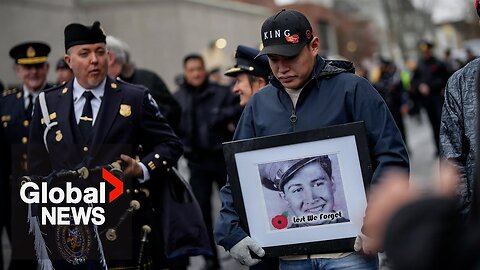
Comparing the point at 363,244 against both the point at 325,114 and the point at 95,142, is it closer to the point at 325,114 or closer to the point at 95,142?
the point at 325,114

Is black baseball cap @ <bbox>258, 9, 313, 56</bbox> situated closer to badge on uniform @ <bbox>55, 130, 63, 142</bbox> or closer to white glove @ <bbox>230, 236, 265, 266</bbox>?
white glove @ <bbox>230, 236, 265, 266</bbox>

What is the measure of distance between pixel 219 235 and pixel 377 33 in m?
75.8

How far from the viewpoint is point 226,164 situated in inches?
168

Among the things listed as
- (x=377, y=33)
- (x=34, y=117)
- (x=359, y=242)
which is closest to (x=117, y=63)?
(x=34, y=117)

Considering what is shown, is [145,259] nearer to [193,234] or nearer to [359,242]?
[193,234]

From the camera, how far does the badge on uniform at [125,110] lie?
5246mm

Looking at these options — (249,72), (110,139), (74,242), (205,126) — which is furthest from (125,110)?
(205,126)

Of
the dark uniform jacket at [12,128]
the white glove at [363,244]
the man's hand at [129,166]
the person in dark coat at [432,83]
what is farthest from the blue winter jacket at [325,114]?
the person in dark coat at [432,83]

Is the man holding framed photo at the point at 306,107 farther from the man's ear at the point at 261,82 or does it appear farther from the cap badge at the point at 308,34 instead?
the man's ear at the point at 261,82

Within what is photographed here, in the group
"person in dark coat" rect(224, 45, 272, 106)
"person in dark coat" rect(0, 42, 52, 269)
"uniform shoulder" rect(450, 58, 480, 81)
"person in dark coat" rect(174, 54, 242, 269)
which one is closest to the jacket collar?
"uniform shoulder" rect(450, 58, 480, 81)

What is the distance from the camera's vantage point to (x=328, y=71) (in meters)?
4.27

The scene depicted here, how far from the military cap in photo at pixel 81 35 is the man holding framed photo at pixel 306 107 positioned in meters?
1.41

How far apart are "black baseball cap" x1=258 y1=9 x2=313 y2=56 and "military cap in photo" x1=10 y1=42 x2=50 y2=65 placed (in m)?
3.86

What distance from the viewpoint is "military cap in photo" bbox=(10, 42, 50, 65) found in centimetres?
767
